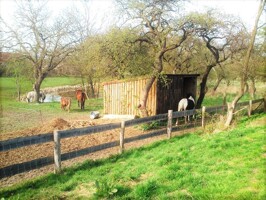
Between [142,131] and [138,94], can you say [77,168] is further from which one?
[138,94]

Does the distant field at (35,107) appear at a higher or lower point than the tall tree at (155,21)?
lower

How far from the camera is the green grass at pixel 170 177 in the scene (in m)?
4.53

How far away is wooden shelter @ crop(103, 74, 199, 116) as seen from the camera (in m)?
14.6

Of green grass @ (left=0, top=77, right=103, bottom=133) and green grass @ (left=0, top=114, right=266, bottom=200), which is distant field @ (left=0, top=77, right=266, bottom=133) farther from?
green grass @ (left=0, top=114, right=266, bottom=200)

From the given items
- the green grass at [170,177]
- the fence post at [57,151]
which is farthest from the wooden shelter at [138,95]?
the fence post at [57,151]

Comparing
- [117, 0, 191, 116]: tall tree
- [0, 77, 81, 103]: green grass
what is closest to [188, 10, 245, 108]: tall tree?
[117, 0, 191, 116]: tall tree

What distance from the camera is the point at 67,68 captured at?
3161 cm

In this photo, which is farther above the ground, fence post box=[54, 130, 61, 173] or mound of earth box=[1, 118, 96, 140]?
fence post box=[54, 130, 61, 173]

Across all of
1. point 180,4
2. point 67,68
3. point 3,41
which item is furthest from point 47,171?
point 67,68

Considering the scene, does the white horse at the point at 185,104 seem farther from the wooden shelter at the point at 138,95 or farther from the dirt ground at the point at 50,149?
the dirt ground at the point at 50,149

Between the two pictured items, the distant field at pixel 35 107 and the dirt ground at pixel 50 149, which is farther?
the distant field at pixel 35 107

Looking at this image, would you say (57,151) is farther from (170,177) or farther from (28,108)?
(28,108)

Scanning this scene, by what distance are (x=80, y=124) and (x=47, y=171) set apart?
19.6 feet

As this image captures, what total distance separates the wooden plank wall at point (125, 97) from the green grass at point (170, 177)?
7271mm
